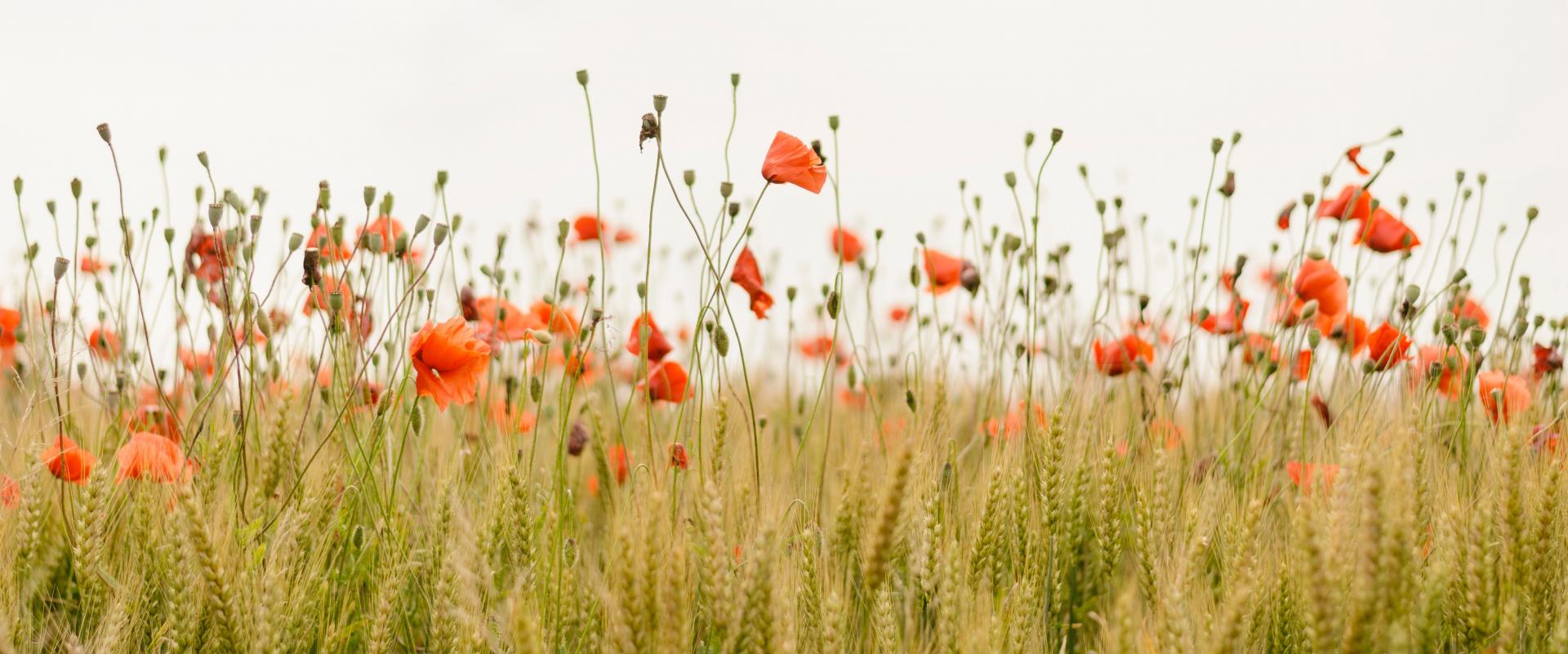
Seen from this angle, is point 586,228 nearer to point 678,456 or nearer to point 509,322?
point 509,322

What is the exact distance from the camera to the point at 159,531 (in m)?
2.03

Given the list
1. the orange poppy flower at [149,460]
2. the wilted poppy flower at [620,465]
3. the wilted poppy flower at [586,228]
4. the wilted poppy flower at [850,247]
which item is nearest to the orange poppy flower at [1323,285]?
the wilted poppy flower at [850,247]

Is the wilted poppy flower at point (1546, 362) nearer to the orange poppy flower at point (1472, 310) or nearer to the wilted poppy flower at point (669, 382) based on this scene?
the orange poppy flower at point (1472, 310)

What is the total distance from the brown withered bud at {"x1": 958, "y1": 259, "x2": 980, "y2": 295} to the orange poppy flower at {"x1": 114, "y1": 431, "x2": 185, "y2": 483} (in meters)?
1.67

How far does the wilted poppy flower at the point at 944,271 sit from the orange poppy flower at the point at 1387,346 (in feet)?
3.20

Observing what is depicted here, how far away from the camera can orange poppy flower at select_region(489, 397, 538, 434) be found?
2074 mm

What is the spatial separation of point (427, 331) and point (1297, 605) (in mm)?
1414

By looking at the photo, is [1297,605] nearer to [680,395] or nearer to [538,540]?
[538,540]

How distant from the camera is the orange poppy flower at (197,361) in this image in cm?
270

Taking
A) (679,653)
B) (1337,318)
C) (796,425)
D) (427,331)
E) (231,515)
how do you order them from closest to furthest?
1. (679,653)
2. (231,515)
3. (427,331)
4. (1337,318)
5. (796,425)

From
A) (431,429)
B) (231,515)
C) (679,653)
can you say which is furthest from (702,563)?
(431,429)

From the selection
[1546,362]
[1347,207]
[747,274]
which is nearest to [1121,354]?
[1347,207]

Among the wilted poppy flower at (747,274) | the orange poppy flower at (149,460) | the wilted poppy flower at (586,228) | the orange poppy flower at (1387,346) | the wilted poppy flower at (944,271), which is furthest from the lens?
the wilted poppy flower at (586,228)

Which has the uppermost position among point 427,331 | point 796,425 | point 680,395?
point 427,331
